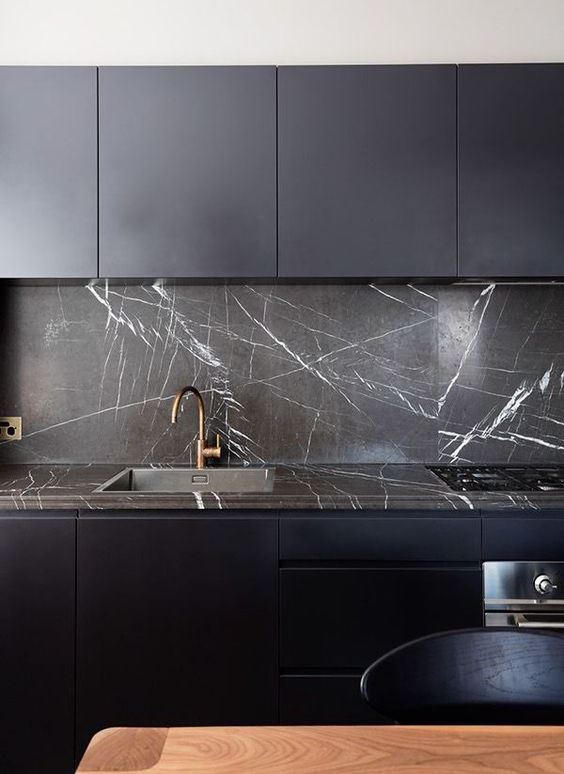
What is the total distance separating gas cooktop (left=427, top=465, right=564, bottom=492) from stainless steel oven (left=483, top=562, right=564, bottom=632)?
0.70 ft

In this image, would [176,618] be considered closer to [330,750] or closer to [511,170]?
[330,750]

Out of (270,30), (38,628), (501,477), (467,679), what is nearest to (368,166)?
(270,30)

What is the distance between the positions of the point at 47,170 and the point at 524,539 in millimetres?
1822

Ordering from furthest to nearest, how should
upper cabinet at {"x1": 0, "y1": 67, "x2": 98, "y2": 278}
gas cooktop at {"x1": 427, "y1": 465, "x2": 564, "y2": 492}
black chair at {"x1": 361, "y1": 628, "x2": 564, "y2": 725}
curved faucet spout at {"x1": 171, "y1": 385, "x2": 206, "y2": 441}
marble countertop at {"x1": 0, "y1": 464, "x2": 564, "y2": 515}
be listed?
curved faucet spout at {"x1": 171, "y1": 385, "x2": 206, "y2": 441} → upper cabinet at {"x1": 0, "y1": 67, "x2": 98, "y2": 278} → gas cooktop at {"x1": 427, "y1": 465, "x2": 564, "y2": 492} → marble countertop at {"x1": 0, "y1": 464, "x2": 564, "y2": 515} → black chair at {"x1": 361, "y1": 628, "x2": 564, "y2": 725}

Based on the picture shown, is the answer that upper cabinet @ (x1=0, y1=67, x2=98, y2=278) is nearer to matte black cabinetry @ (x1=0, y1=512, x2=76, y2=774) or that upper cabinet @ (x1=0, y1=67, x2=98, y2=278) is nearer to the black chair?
matte black cabinetry @ (x1=0, y1=512, x2=76, y2=774)

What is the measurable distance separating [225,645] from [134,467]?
801 millimetres

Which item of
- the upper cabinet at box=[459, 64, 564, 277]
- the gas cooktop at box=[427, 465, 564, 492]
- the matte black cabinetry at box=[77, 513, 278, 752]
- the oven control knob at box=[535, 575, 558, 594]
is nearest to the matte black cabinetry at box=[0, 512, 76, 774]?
the matte black cabinetry at box=[77, 513, 278, 752]

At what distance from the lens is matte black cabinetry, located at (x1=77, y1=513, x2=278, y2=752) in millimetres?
1788

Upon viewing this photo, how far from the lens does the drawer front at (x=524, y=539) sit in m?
1.78

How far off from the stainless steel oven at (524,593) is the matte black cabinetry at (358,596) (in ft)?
0.12

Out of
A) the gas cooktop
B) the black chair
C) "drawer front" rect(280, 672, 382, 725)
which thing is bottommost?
"drawer front" rect(280, 672, 382, 725)

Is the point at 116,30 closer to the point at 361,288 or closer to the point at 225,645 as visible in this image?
the point at 361,288

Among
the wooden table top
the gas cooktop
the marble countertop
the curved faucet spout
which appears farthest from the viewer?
the curved faucet spout

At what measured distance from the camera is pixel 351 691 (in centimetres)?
179
